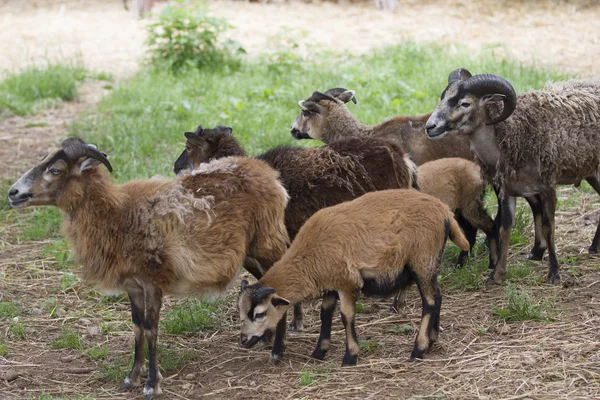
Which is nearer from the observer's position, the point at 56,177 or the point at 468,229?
the point at 56,177

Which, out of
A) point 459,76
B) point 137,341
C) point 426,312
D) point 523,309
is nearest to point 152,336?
point 137,341

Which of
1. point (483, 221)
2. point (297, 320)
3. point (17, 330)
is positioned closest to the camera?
point (297, 320)

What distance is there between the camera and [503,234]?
7.60m

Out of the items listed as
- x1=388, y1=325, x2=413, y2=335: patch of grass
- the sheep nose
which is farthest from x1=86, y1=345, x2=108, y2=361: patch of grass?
x1=388, y1=325, x2=413, y2=335: patch of grass

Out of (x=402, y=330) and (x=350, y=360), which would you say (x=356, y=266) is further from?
(x=402, y=330)

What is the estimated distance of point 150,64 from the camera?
15633 millimetres

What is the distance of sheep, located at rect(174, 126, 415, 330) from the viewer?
708cm

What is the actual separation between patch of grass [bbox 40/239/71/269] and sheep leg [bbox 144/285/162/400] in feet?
8.95

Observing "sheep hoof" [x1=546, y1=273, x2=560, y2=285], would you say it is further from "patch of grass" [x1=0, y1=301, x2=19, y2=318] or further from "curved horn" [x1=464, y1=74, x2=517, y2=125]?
"patch of grass" [x1=0, y1=301, x2=19, y2=318]

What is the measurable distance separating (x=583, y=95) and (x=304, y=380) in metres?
3.92

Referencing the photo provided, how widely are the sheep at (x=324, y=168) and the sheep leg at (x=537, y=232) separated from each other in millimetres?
1286

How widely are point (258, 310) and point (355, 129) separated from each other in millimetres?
4003

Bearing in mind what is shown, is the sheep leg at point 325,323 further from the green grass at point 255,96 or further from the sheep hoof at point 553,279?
the green grass at point 255,96

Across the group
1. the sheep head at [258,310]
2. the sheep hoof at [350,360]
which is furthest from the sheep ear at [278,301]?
the sheep hoof at [350,360]
